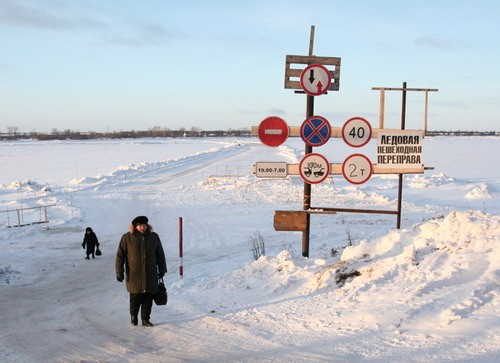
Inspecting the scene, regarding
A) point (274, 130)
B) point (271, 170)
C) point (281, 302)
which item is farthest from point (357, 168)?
point (281, 302)

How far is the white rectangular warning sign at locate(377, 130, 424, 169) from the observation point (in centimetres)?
1008

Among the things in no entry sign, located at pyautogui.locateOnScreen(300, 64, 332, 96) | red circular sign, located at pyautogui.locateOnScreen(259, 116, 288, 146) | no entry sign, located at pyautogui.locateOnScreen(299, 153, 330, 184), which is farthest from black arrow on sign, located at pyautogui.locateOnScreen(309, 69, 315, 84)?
no entry sign, located at pyautogui.locateOnScreen(299, 153, 330, 184)

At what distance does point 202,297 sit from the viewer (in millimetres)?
8188

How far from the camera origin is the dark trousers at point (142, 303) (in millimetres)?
7004

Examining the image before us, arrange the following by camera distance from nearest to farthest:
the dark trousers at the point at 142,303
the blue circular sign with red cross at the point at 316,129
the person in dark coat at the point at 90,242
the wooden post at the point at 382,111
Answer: the dark trousers at the point at 142,303, the blue circular sign with red cross at the point at 316,129, the wooden post at the point at 382,111, the person in dark coat at the point at 90,242

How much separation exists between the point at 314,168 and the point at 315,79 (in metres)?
1.56

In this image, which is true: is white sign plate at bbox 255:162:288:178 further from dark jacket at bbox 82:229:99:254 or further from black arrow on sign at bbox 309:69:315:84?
dark jacket at bbox 82:229:99:254

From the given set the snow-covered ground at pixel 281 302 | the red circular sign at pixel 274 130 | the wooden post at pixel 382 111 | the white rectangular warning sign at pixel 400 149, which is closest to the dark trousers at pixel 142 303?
the snow-covered ground at pixel 281 302

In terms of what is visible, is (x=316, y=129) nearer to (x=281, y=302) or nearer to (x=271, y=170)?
(x=271, y=170)

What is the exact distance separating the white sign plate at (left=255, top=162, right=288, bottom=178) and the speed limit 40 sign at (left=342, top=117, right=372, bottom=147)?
46.6 inches

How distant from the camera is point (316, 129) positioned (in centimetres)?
938

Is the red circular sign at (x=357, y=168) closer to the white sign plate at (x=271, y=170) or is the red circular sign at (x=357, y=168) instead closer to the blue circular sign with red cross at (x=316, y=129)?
the blue circular sign with red cross at (x=316, y=129)

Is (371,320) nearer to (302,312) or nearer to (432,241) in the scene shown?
(302,312)

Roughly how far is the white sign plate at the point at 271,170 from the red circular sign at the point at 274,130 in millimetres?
439
